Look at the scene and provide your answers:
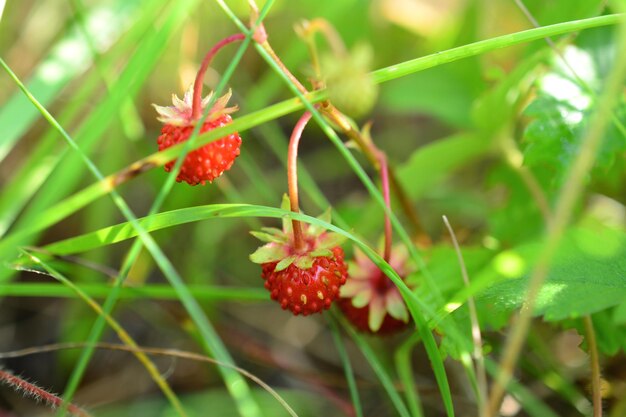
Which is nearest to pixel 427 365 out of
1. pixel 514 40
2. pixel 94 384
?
pixel 94 384

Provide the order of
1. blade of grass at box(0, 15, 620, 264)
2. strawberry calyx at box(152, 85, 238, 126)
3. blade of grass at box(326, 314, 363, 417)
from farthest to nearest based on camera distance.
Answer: blade of grass at box(326, 314, 363, 417)
strawberry calyx at box(152, 85, 238, 126)
blade of grass at box(0, 15, 620, 264)

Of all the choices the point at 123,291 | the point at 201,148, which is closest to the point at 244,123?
the point at 201,148

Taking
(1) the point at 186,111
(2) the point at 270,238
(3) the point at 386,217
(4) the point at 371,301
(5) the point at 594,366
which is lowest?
(5) the point at 594,366

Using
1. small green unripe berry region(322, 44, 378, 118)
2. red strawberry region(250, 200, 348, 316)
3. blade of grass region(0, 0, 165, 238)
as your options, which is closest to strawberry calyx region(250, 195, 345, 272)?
red strawberry region(250, 200, 348, 316)

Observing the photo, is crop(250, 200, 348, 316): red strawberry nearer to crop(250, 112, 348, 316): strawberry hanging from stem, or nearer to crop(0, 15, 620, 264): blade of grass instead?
crop(250, 112, 348, 316): strawberry hanging from stem

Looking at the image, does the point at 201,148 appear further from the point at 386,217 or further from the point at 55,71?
the point at 55,71

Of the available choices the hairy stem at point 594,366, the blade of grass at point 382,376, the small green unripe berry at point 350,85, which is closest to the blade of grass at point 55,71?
the small green unripe berry at point 350,85
